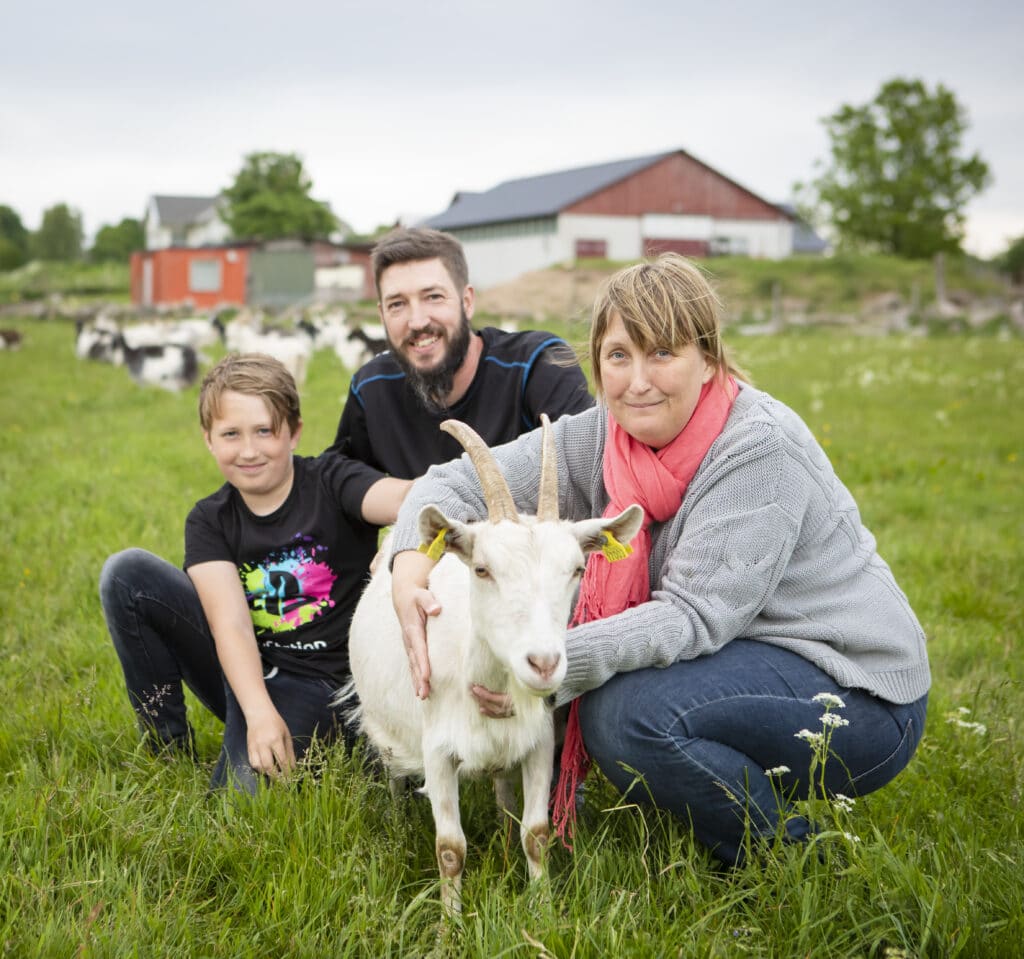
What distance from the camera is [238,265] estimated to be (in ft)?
144

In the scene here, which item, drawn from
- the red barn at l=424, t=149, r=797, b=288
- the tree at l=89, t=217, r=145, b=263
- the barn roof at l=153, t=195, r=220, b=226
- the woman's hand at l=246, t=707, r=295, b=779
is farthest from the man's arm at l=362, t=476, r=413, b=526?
the tree at l=89, t=217, r=145, b=263

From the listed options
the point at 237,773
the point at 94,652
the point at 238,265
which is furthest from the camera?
the point at 238,265

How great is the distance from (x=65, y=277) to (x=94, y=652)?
60.1 meters

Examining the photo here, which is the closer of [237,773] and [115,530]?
[237,773]

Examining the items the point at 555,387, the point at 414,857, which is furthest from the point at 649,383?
the point at 414,857

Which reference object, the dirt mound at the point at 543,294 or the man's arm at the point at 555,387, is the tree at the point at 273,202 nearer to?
the dirt mound at the point at 543,294

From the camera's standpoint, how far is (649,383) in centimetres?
263

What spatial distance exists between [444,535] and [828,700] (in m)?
1.11

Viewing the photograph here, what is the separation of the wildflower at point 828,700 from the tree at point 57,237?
100658 millimetres

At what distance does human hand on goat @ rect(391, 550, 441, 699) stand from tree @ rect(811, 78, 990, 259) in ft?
181

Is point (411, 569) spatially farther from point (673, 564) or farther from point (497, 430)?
point (497, 430)

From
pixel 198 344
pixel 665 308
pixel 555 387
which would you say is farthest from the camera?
pixel 198 344

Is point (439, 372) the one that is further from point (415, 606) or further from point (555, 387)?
point (415, 606)

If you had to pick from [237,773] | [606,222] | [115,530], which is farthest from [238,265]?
[237,773]
